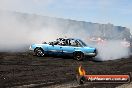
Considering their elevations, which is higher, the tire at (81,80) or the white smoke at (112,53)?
the white smoke at (112,53)

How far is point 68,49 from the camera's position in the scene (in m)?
21.2

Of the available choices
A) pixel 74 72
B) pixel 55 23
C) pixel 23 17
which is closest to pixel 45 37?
pixel 23 17

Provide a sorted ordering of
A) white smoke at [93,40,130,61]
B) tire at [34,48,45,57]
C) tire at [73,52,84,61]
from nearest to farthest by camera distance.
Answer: tire at [73,52,84,61]
tire at [34,48,45,57]
white smoke at [93,40,130,61]

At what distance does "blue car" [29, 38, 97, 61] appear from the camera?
2105 centimetres

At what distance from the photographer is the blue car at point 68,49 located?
69.1ft

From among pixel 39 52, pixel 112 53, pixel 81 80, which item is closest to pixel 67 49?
pixel 39 52

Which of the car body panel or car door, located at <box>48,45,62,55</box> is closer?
the car body panel

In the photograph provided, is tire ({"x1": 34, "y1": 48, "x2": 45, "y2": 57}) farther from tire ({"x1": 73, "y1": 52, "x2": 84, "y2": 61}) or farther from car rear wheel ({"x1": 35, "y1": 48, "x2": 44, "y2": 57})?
tire ({"x1": 73, "y1": 52, "x2": 84, "y2": 61})

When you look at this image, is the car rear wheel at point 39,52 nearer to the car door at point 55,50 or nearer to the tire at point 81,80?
the car door at point 55,50

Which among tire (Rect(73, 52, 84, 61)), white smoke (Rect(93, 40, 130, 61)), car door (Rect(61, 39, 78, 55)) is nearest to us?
tire (Rect(73, 52, 84, 61))

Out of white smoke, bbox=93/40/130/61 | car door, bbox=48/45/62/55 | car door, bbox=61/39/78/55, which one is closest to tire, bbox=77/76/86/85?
car door, bbox=61/39/78/55

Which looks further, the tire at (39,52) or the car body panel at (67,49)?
the tire at (39,52)

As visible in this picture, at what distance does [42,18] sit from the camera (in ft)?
152

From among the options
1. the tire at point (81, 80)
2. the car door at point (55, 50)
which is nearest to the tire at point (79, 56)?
the car door at point (55, 50)
